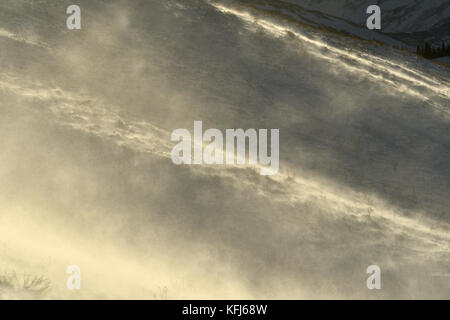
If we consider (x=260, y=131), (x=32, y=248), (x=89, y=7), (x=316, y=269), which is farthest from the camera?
(x=89, y=7)

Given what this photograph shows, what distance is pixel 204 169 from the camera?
884 cm

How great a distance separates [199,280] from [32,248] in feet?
9.17

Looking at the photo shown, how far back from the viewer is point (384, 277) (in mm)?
A: 7070

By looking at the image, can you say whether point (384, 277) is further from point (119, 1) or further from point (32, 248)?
point (119, 1)

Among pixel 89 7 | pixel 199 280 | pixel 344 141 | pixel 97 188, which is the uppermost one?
pixel 89 7

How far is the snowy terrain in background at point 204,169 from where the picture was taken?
688 centimetres

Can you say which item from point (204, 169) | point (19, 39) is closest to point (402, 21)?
point (19, 39)

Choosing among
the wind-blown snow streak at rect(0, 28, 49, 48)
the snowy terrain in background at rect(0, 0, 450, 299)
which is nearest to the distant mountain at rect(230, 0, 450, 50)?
the snowy terrain in background at rect(0, 0, 450, 299)

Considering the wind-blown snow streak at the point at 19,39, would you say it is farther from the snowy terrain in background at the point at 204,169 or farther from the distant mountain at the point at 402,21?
the distant mountain at the point at 402,21

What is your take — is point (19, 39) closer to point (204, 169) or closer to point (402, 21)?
point (204, 169)

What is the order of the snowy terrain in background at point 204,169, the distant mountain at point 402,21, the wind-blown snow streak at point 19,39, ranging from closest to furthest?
the snowy terrain in background at point 204,169 → the wind-blown snow streak at point 19,39 → the distant mountain at point 402,21

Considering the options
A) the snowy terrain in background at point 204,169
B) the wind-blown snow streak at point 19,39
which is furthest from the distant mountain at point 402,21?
the wind-blown snow streak at point 19,39

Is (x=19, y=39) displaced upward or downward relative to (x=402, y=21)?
downward

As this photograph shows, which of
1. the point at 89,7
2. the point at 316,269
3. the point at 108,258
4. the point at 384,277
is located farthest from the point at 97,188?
the point at 89,7
